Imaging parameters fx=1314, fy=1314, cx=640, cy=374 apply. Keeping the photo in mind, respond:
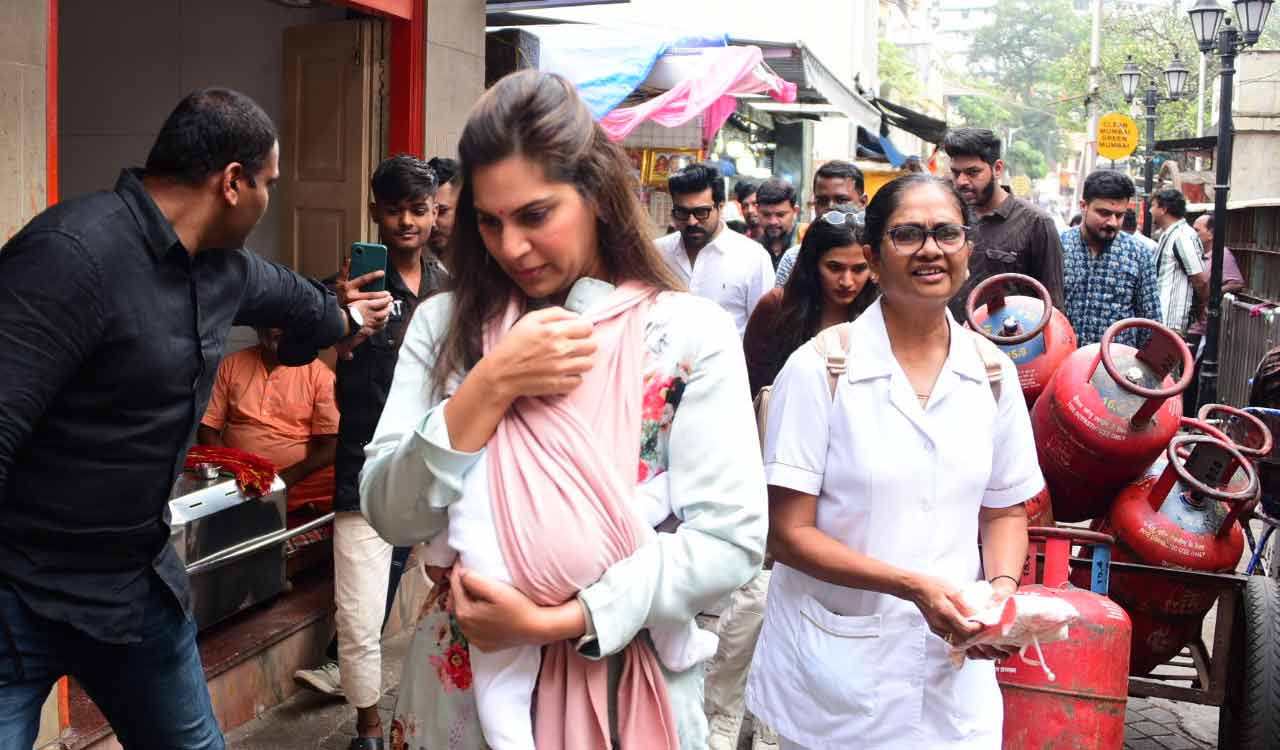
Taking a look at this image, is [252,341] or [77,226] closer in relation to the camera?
[77,226]

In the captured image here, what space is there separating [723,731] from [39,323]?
2971mm

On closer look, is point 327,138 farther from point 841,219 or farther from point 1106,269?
point 1106,269

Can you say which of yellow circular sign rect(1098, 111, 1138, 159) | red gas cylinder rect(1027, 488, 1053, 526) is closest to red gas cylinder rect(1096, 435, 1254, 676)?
red gas cylinder rect(1027, 488, 1053, 526)

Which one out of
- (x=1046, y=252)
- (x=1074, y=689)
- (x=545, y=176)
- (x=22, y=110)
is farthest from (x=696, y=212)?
(x=545, y=176)

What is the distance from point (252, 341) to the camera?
8562 mm

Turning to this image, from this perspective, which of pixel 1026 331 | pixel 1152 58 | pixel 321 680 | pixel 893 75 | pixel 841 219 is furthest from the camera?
pixel 893 75

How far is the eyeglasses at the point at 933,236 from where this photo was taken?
9.50ft

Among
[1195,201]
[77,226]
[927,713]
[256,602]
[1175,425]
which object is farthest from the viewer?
[1195,201]

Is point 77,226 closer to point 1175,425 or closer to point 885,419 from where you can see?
point 885,419

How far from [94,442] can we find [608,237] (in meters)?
1.23

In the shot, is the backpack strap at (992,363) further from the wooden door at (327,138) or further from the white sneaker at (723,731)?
the wooden door at (327,138)

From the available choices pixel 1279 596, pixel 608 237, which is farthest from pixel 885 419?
pixel 1279 596

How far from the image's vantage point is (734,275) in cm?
670

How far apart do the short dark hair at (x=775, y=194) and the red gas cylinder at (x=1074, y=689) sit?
5.33 metres
